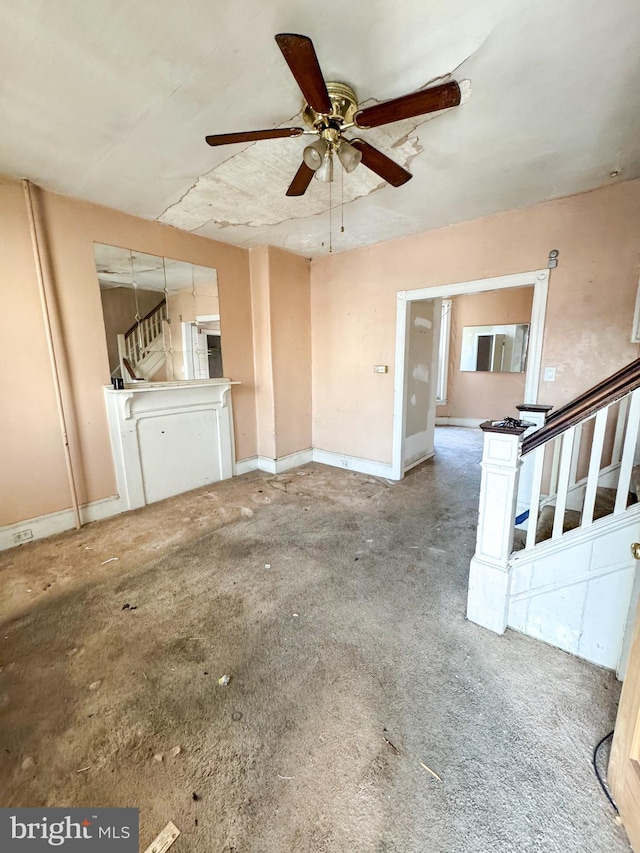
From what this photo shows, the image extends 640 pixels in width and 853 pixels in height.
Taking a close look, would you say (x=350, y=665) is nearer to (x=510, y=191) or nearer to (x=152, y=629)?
(x=152, y=629)

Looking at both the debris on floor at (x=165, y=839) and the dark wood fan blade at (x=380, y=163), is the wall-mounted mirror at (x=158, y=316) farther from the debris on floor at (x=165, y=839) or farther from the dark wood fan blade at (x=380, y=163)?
the debris on floor at (x=165, y=839)

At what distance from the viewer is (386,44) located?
138cm

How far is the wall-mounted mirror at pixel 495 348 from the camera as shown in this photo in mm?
6008

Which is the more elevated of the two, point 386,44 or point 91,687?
point 386,44

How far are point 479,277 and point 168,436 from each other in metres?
3.36

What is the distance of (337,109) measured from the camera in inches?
62.6

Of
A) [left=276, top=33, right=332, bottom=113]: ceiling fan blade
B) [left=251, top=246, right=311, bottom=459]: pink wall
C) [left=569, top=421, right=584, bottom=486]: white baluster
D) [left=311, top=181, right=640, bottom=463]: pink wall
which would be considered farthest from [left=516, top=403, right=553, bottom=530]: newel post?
[left=251, top=246, right=311, bottom=459]: pink wall

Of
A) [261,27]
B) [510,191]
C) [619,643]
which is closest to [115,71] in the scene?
[261,27]

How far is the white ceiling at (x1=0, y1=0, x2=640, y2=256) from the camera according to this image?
4.21 ft

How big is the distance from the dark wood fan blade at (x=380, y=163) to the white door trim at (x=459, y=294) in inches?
62.1

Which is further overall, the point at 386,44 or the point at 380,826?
the point at 386,44

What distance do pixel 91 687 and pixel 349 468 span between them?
321cm

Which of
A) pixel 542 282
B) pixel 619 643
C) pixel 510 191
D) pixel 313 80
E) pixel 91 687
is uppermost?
pixel 510 191

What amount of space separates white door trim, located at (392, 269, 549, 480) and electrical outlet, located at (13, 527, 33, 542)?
11.0 ft
